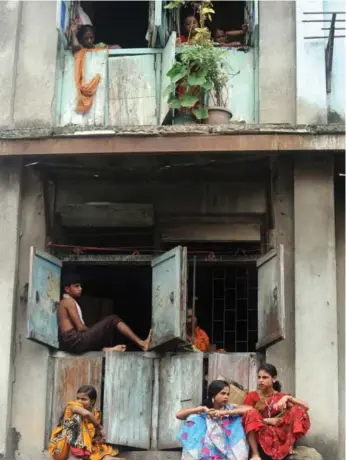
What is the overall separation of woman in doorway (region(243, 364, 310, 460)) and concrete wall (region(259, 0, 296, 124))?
10.5 ft

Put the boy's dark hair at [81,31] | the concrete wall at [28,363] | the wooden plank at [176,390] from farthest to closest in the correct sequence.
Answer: the boy's dark hair at [81,31] < the concrete wall at [28,363] < the wooden plank at [176,390]

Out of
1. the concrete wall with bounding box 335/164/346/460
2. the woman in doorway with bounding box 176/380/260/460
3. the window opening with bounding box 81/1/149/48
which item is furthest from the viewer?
the window opening with bounding box 81/1/149/48

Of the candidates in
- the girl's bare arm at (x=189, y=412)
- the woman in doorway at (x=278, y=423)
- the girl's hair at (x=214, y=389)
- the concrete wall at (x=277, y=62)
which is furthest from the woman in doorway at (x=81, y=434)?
the concrete wall at (x=277, y=62)

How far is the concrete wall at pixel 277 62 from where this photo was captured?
970 centimetres

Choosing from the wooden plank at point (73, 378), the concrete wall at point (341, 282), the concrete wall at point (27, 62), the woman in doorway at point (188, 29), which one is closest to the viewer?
the concrete wall at point (341, 282)

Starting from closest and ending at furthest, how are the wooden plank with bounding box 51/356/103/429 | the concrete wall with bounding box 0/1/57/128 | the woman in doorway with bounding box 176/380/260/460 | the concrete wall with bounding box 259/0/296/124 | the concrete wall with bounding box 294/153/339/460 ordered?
the woman in doorway with bounding box 176/380/260/460 < the concrete wall with bounding box 294/153/339/460 < the wooden plank with bounding box 51/356/103/429 < the concrete wall with bounding box 259/0/296/124 < the concrete wall with bounding box 0/1/57/128

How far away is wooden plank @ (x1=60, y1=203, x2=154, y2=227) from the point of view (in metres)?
10.0

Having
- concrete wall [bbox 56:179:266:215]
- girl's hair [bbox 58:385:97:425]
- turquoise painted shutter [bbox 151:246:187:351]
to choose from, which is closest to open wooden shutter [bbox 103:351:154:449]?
turquoise painted shutter [bbox 151:246:187:351]

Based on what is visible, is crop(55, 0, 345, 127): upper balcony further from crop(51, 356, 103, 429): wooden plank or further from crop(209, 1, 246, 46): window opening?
crop(51, 356, 103, 429): wooden plank

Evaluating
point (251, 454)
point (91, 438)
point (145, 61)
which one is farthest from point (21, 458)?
point (145, 61)

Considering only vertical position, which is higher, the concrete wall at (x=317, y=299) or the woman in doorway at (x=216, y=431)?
the concrete wall at (x=317, y=299)

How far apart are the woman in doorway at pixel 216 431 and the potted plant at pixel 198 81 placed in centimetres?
304

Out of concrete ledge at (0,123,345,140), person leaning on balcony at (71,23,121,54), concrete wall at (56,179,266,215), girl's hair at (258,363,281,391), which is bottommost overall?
girl's hair at (258,363,281,391)

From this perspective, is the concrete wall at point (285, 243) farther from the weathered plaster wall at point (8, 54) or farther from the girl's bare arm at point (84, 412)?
the weathered plaster wall at point (8, 54)
